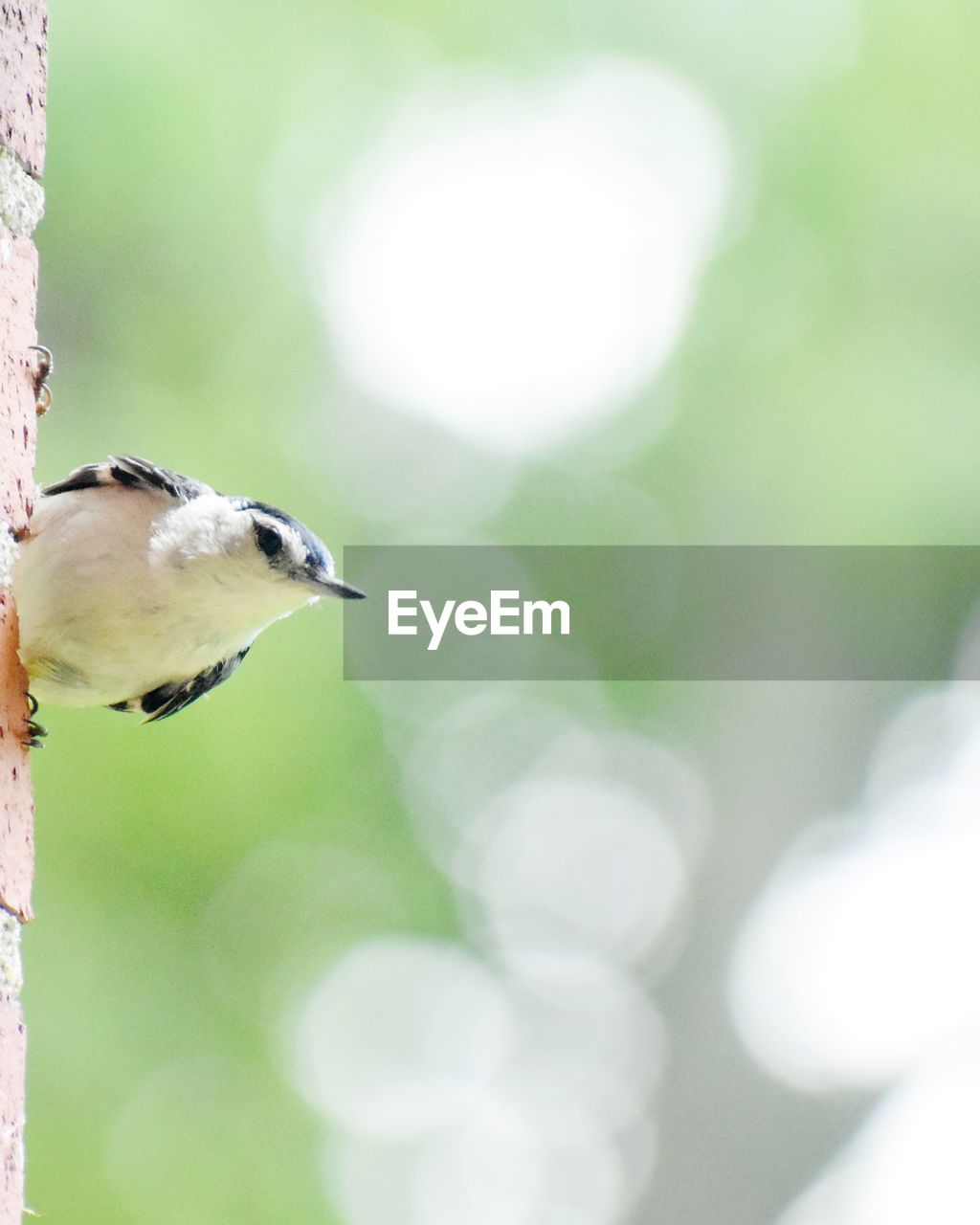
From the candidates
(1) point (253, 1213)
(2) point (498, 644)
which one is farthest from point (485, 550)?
(1) point (253, 1213)

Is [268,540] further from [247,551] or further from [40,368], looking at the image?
[40,368]

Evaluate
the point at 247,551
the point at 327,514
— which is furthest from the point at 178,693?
the point at 327,514

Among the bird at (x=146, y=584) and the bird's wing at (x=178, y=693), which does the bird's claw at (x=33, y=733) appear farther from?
the bird's wing at (x=178, y=693)

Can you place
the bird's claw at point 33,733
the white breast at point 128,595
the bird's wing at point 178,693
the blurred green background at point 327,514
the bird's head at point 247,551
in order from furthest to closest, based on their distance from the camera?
the blurred green background at point 327,514, the bird's wing at point 178,693, the bird's head at point 247,551, the white breast at point 128,595, the bird's claw at point 33,733

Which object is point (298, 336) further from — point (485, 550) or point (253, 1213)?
point (253, 1213)

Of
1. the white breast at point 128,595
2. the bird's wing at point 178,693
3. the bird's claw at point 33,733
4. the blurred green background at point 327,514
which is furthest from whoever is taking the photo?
the blurred green background at point 327,514

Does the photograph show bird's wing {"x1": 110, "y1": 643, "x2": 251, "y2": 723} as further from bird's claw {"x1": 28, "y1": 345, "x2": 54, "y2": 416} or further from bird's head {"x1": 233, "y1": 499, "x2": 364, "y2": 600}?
bird's claw {"x1": 28, "y1": 345, "x2": 54, "y2": 416}

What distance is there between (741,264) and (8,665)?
4844mm

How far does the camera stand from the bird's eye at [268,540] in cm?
209

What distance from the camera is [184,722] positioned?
170 inches

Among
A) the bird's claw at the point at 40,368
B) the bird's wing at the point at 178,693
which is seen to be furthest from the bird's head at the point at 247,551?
the bird's claw at the point at 40,368
